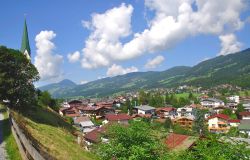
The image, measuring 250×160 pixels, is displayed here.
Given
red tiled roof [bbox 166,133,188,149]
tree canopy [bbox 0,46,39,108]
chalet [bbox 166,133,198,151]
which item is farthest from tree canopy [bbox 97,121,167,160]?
tree canopy [bbox 0,46,39,108]

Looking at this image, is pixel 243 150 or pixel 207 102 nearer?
pixel 243 150

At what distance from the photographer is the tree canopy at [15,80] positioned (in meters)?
37.0

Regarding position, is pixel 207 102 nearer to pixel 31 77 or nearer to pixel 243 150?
pixel 31 77

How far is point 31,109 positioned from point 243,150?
33176 mm

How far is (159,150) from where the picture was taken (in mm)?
22062

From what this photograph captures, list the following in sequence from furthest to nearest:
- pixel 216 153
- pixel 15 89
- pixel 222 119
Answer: pixel 222 119
pixel 15 89
pixel 216 153

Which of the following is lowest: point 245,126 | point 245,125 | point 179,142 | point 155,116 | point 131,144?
point 245,126

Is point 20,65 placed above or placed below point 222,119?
above

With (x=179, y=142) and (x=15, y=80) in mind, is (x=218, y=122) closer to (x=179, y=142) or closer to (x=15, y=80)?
(x=179, y=142)

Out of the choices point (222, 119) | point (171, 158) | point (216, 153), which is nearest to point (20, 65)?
point (171, 158)

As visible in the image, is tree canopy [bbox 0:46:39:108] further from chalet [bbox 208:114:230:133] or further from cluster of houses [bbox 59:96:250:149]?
chalet [bbox 208:114:230:133]

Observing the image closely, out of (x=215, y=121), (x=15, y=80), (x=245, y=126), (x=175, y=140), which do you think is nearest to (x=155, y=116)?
(x=215, y=121)

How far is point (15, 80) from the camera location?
37938 millimetres

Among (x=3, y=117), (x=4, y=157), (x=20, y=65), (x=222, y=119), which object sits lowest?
(x=222, y=119)
